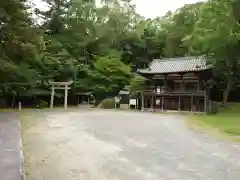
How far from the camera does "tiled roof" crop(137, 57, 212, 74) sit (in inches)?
1136

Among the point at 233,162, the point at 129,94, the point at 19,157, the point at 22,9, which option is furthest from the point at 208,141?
the point at 129,94

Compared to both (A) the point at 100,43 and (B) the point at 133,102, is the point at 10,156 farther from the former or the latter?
(A) the point at 100,43

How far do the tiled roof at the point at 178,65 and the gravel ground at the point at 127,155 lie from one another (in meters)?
14.6

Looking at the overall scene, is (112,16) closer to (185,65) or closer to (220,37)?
(185,65)

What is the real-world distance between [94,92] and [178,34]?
1172 cm

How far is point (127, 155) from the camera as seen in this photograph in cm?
965

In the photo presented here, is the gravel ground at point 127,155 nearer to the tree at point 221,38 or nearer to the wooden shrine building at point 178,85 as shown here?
the tree at point 221,38

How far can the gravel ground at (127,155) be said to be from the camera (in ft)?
24.8

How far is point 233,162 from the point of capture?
9047 millimetres

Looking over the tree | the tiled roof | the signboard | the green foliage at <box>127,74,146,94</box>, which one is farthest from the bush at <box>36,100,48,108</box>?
the tree

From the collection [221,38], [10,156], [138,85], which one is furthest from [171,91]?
[10,156]

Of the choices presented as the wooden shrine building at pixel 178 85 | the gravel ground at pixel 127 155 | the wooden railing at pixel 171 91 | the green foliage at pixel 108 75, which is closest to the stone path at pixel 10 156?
the gravel ground at pixel 127 155

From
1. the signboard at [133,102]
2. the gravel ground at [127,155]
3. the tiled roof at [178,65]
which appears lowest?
the gravel ground at [127,155]

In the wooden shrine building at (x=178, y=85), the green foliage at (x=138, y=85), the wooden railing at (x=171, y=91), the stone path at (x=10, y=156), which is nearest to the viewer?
the stone path at (x=10, y=156)
